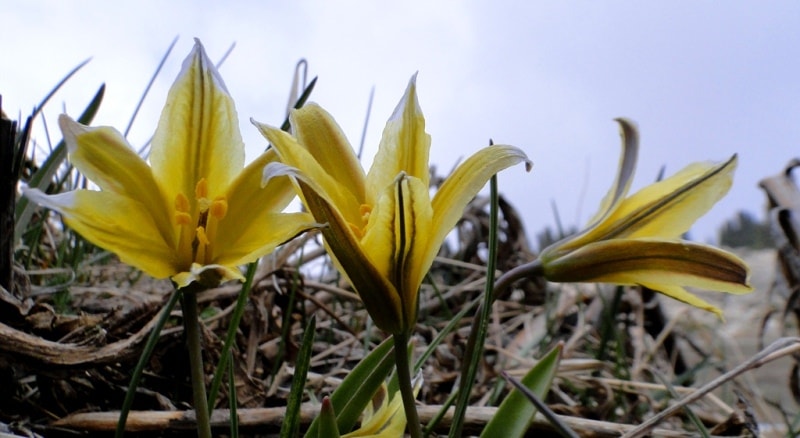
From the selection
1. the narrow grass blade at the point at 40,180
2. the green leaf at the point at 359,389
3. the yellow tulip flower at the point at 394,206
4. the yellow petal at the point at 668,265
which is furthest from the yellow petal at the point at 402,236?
the narrow grass blade at the point at 40,180

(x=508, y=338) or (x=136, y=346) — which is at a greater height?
(x=136, y=346)

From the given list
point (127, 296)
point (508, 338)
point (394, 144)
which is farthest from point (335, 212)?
point (508, 338)

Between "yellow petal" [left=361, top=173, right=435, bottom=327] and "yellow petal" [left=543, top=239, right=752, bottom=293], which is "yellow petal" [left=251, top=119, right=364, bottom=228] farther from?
"yellow petal" [left=543, top=239, right=752, bottom=293]

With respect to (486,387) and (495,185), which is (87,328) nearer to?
(495,185)

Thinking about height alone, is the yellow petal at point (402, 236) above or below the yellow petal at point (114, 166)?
below

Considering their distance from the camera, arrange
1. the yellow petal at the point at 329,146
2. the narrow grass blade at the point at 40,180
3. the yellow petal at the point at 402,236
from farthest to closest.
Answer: the narrow grass blade at the point at 40,180 < the yellow petal at the point at 329,146 < the yellow petal at the point at 402,236

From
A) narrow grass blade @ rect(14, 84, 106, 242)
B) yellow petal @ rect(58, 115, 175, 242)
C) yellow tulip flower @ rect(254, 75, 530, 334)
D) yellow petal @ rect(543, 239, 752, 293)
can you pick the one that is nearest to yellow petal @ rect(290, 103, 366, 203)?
yellow tulip flower @ rect(254, 75, 530, 334)

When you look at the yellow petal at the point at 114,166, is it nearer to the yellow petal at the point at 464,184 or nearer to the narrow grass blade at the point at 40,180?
the yellow petal at the point at 464,184
